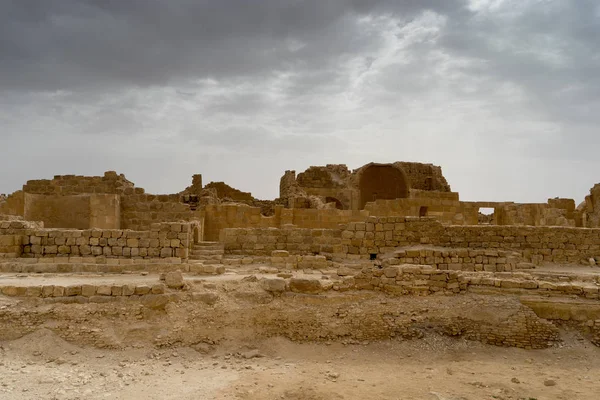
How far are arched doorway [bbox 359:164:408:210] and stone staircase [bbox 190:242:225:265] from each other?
15.5 metres

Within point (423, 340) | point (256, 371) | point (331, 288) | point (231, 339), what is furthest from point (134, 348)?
point (423, 340)

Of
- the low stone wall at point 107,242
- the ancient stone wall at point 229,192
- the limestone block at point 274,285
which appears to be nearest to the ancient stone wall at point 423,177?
the ancient stone wall at point 229,192

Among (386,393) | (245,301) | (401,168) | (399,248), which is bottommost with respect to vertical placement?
(386,393)

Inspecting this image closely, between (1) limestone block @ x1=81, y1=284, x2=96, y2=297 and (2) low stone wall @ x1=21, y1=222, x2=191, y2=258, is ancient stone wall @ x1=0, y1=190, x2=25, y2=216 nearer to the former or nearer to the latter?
(2) low stone wall @ x1=21, y1=222, x2=191, y2=258

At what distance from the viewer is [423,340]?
7.07m

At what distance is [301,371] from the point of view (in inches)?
241

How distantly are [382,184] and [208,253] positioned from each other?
17.4 metres

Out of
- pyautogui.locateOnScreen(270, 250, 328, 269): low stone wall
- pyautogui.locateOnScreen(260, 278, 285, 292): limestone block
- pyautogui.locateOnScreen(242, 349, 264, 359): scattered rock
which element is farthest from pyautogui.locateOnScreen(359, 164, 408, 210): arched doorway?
pyautogui.locateOnScreen(242, 349, 264, 359): scattered rock

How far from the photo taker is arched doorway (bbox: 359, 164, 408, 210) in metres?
24.9

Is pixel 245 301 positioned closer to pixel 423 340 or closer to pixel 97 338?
pixel 97 338

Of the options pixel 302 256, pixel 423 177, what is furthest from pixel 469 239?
pixel 423 177

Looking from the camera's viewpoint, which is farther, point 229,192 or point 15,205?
point 229,192

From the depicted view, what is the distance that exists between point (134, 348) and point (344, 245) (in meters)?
4.96

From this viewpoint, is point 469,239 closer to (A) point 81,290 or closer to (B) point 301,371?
(B) point 301,371
